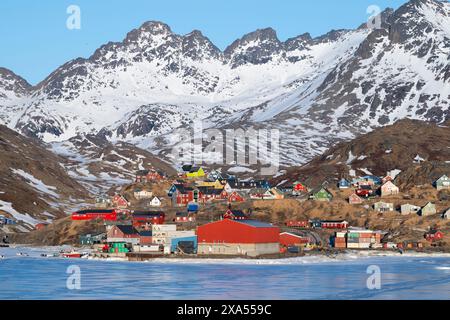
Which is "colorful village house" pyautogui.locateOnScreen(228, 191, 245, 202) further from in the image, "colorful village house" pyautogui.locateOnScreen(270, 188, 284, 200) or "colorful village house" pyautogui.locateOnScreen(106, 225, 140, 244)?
"colorful village house" pyautogui.locateOnScreen(106, 225, 140, 244)

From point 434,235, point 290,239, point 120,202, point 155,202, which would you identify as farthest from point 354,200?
point 120,202

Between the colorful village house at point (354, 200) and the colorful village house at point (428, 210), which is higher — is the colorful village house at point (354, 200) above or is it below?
above

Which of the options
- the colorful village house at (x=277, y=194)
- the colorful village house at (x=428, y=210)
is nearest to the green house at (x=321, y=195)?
the colorful village house at (x=277, y=194)

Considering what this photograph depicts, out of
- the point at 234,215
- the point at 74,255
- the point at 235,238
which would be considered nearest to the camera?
the point at 235,238

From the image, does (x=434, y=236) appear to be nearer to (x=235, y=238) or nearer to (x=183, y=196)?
(x=235, y=238)

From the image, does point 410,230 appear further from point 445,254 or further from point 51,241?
point 51,241

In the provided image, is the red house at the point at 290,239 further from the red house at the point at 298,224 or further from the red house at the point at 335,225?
the red house at the point at 298,224
